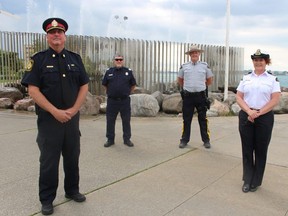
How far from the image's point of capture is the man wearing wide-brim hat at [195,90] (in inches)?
247

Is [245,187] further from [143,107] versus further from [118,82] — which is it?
[143,107]

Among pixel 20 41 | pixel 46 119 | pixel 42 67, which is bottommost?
pixel 46 119

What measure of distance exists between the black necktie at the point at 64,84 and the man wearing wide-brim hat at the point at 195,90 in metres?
3.09

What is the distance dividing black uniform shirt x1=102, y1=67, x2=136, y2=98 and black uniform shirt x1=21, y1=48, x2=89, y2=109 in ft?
8.81

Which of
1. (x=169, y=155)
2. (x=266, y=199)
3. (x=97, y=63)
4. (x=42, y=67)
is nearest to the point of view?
(x=42, y=67)

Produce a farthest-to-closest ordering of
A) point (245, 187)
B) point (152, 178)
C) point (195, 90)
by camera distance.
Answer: point (195, 90)
point (152, 178)
point (245, 187)

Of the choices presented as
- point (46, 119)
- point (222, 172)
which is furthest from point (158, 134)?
point (46, 119)

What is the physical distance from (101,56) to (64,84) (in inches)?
352

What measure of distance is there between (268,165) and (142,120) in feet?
14.2

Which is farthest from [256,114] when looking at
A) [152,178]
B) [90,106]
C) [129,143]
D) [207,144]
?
[90,106]

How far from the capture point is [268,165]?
213 inches

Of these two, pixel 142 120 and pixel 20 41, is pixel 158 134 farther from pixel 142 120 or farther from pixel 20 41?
pixel 20 41

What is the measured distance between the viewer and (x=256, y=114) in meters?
4.18

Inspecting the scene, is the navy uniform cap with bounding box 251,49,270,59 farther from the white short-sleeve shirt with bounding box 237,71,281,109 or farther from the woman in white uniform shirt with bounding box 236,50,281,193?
the white short-sleeve shirt with bounding box 237,71,281,109
